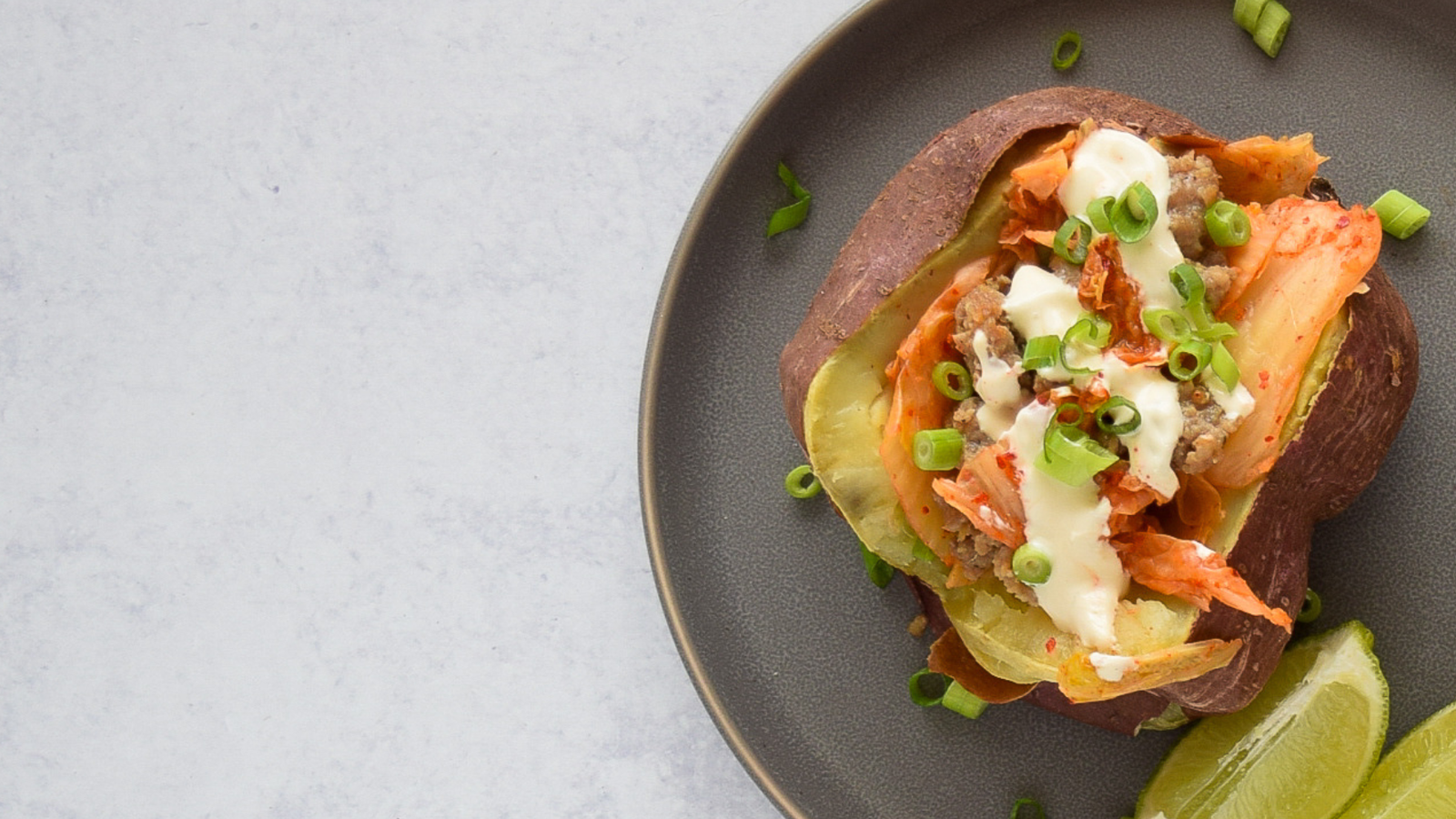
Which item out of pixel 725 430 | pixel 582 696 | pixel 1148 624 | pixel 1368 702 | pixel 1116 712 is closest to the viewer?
pixel 1148 624

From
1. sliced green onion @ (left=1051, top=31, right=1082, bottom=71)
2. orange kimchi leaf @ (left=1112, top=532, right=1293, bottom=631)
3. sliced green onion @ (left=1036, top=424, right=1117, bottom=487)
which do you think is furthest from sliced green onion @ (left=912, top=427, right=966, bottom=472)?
sliced green onion @ (left=1051, top=31, right=1082, bottom=71)

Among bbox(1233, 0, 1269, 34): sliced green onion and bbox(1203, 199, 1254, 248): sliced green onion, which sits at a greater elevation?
bbox(1233, 0, 1269, 34): sliced green onion

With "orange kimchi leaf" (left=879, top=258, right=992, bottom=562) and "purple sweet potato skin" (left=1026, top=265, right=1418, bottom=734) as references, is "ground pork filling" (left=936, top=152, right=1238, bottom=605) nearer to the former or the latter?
"orange kimchi leaf" (left=879, top=258, right=992, bottom=562)

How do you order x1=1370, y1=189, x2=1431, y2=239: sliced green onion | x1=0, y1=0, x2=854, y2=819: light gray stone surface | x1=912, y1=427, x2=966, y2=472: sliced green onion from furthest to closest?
x1=0, y1=0, x2=854, y2=819: light gray stone surface, x1=1370, y1=189, x2=1431, y2=239: sliced green onion, x1=912, y1=427, x2=966, y2=472: sliced green onion

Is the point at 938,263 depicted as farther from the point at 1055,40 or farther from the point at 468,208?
the point at 468,208

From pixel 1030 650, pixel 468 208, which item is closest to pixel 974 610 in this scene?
pixel 1030 650
